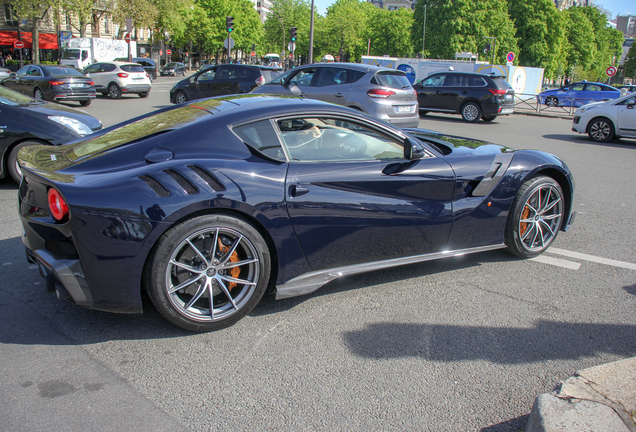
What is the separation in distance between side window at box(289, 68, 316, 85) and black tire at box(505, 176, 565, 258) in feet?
29.4

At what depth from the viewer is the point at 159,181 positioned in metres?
2.93

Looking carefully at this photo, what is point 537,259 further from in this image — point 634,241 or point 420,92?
point 420,92

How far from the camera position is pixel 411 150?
3.60 metres

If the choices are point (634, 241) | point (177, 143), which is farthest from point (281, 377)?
point (634, 241)

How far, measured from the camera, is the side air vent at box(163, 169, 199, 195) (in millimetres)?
2947

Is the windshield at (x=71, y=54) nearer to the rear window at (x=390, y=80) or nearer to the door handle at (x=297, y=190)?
the rear window at (x=390, y=80)

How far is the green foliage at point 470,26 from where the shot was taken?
54.8 m

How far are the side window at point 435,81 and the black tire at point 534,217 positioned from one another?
14.3 meters

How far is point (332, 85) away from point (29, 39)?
46501 mm

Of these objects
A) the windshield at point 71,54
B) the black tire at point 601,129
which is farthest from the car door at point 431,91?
the windshield at point 71,54

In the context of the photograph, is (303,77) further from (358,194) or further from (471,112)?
(358,194)

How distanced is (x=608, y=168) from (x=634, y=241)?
5.12 metres

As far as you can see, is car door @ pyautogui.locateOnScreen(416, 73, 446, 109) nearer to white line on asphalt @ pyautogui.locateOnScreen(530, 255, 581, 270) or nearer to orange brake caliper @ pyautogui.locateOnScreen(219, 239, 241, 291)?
white line on asphalt @ pyautogui.locateOnScreen(530, 255, 581, 270)

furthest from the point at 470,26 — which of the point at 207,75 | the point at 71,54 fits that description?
the point at 207,75
